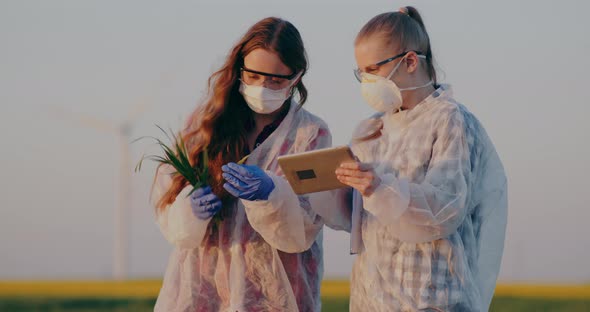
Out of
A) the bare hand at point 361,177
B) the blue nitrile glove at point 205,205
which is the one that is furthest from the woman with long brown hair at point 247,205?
the bare hand at point 361,177

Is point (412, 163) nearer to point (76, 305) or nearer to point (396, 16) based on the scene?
point (396, 16)

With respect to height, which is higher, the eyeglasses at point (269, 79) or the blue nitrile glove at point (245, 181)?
the eyeglasses at point (269, 79)

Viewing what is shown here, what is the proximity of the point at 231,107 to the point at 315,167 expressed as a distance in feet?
3.84

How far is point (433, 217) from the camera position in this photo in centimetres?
383

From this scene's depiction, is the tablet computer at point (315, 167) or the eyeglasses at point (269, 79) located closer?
→ the tablet computer at point (315, 167)

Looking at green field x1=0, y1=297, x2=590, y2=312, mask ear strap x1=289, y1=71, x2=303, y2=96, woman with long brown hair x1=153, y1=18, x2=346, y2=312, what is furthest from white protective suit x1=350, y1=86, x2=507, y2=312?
green field x1=0, y1=297, x2=590, y2=312

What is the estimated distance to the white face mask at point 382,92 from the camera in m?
4.11

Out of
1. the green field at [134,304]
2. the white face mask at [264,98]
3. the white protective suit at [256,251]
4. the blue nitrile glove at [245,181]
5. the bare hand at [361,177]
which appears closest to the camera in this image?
the bare hand at [361,177]

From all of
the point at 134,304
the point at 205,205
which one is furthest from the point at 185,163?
the point at 134,304

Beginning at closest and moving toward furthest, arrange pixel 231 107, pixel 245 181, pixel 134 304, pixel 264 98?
pixel 245 181, pixel 264 98, pixel 231 107, pixel 134 304

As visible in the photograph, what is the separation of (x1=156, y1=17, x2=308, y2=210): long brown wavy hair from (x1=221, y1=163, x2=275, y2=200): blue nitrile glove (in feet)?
1.26

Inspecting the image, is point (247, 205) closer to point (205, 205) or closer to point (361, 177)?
point (205, 205)

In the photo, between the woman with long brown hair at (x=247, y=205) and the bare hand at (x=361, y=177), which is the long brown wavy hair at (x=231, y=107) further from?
the bare hand at (x=361, y=177)

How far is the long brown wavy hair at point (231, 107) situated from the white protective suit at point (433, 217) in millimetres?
866
